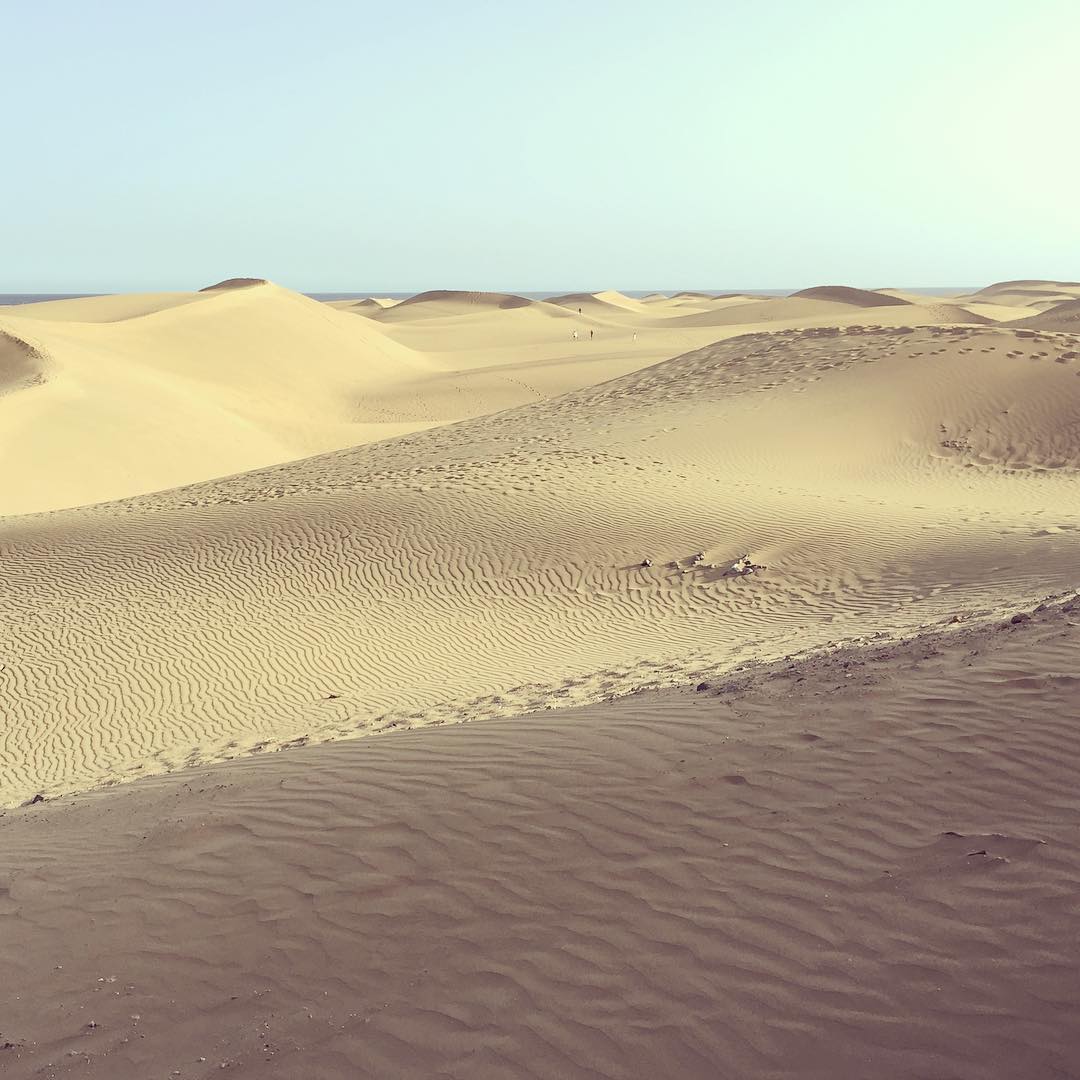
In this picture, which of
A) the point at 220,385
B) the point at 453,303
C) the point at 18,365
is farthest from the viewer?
the point at 453,303

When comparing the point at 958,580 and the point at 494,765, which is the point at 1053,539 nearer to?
the point at 958,580

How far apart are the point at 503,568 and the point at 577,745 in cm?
776

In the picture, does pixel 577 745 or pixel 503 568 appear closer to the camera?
pixel 577 745

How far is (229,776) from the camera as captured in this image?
7039 mm

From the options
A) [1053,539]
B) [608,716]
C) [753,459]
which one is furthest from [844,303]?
[608,716]

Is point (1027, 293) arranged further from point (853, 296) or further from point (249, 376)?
point (249, 376)

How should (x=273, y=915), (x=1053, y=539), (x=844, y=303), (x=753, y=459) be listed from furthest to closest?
(x=844, y=303) → (x=753, y=459) → (x=1053, y=539) → (x=273, y=915)

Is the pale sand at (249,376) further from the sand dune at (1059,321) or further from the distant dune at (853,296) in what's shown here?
the sand dune at (1059,321)

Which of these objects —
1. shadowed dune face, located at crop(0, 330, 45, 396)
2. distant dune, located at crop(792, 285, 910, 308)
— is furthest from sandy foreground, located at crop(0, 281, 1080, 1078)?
distant dune, located at crop(792, 285, 910, 308)

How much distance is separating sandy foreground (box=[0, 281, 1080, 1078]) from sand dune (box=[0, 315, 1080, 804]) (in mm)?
74

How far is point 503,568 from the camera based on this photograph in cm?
1394

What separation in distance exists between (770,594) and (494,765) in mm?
7284

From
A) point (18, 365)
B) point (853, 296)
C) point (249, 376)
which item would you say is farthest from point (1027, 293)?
point (18, 365)

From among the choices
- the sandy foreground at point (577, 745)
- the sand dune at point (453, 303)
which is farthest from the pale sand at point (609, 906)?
the sand dune at point (453, 303)
